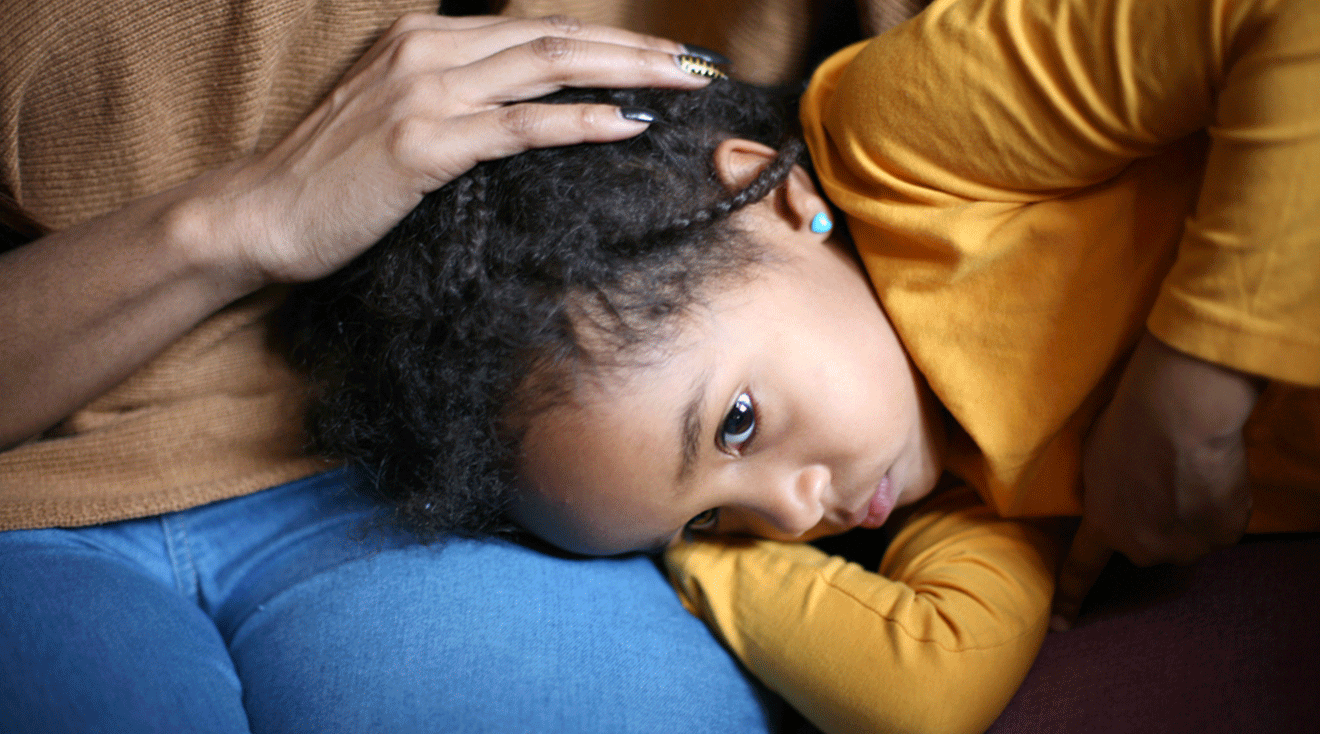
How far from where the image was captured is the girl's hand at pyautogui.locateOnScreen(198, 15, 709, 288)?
2.57 ft

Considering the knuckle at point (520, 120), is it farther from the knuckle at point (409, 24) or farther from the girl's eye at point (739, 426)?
the girl's eye at point (739, 426)

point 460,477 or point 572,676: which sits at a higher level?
point 460,477

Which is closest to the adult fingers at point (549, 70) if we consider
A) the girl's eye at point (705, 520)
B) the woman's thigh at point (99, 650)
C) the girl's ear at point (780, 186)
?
the girl's ear at point (780, 186)

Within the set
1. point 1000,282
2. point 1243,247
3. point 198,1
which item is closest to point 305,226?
point 198,1

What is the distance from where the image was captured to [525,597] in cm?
87

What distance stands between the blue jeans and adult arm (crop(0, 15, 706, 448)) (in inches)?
8.8

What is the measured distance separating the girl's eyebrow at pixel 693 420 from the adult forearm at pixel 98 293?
1.66 ft

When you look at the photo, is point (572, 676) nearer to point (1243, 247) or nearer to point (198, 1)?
point (1243, 247)

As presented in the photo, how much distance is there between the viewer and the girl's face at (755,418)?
77cm

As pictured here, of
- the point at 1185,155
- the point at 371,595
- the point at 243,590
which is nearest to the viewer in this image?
the point at 1185,155

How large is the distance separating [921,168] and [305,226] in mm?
612

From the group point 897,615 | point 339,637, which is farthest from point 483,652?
point 897,615

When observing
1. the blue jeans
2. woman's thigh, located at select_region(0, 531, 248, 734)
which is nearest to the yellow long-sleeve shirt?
the blue jeans

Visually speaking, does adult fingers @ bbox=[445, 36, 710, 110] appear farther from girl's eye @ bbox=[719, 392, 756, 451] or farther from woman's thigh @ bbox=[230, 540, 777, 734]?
woman's thigh @ bbox=[230, 540, 777, 734]
